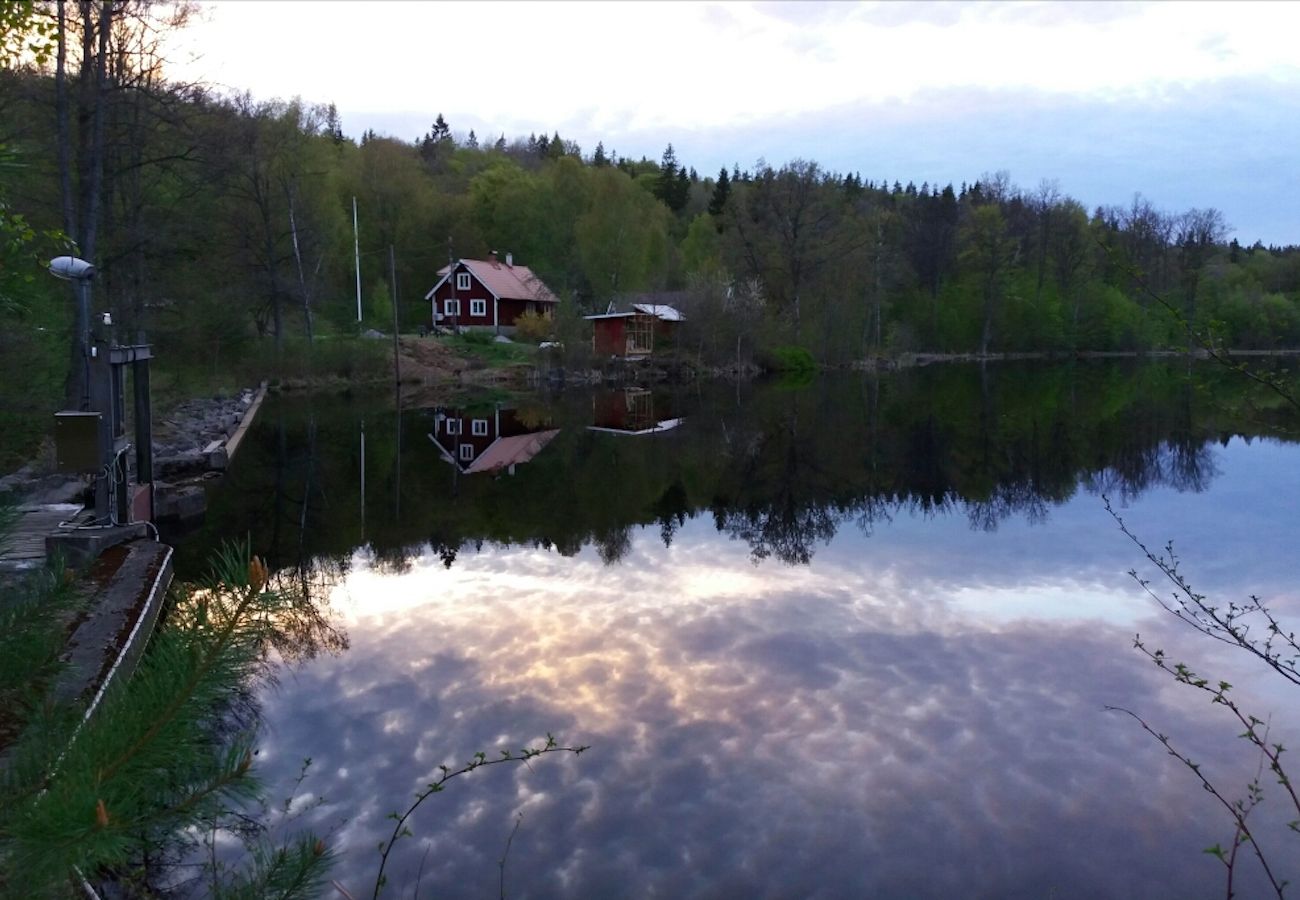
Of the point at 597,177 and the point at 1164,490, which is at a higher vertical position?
the point at 597,177

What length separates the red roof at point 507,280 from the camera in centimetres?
5450

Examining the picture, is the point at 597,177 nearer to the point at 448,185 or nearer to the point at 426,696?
the point at 448,185

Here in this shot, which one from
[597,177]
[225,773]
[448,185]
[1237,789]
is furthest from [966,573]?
[448,185]

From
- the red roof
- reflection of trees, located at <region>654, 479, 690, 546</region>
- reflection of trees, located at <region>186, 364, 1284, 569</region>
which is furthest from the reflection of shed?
reflection of trees, located at <region>654, 479, 690, 546</region>

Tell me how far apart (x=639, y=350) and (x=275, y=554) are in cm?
3832

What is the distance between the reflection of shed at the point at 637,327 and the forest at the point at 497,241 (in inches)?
55.2

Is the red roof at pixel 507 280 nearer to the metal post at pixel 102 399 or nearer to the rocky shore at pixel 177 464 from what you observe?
the rocky shore at pixel 177 464

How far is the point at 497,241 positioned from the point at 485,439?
39125 mm

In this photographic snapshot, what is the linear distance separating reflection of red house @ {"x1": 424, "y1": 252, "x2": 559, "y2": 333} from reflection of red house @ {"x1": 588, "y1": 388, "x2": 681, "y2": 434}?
1655 centimetres

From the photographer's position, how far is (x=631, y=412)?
3142cm

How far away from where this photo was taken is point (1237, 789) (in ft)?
21.7

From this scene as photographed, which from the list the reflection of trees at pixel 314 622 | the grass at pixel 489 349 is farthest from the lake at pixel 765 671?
the grass at pixel 489 349

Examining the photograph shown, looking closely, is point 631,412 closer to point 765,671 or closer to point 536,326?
point 536,326

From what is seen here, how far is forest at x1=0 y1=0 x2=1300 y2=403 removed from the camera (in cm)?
1673
